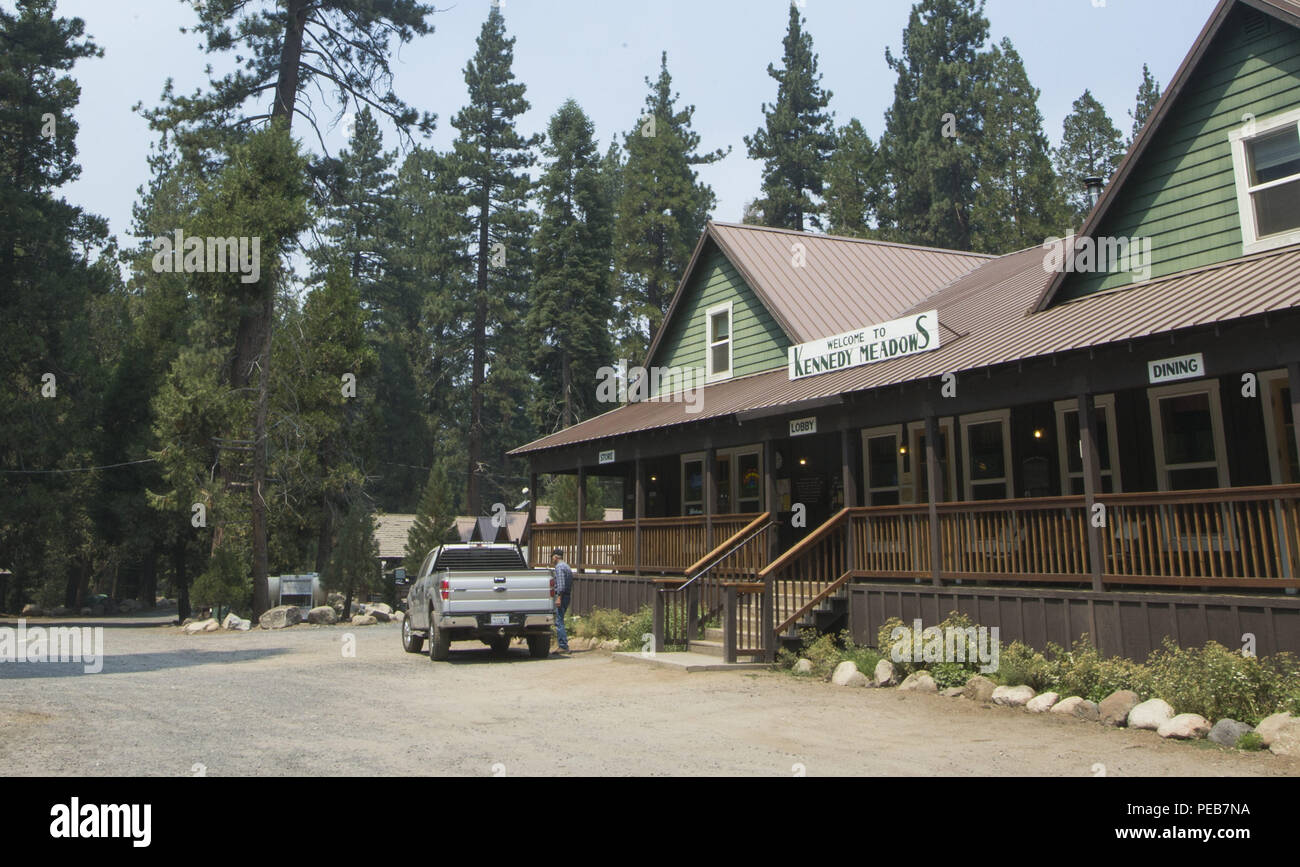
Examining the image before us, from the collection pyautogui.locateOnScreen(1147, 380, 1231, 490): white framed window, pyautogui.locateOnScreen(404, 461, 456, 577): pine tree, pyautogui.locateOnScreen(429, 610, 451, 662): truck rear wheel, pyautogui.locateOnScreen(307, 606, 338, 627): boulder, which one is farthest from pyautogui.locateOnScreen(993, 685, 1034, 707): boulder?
pyautogui.locateOnScreen(404, 461, 456, 577): pine tree

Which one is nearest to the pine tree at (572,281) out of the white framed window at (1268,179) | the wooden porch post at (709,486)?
the wooden porch post at (709,486)

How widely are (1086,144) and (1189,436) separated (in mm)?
36843

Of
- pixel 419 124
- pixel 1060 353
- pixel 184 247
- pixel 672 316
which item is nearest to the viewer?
pixel 1060 353

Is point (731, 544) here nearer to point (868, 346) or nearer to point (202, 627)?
point (868, 346)

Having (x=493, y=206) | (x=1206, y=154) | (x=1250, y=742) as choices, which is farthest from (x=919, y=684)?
(x=493, y=206)

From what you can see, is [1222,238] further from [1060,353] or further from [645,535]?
[645,535]

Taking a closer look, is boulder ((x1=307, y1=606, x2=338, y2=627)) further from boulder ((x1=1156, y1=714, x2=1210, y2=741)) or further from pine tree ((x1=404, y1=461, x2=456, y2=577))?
boulder ((x1=1156, y1=714, x2=1210, y2=741))

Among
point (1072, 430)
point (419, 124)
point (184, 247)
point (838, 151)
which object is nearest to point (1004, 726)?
point (1072, 430)

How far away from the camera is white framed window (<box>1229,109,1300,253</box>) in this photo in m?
12.6

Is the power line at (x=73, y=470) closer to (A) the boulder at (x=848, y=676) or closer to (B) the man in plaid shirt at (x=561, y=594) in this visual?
Result: (B) the man in plaid shirt at (x=561, y=594)

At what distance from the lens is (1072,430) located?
15.8 metres

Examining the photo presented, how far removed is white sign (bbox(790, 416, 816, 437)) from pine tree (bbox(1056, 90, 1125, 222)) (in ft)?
114

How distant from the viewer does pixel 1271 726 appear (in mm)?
8570
